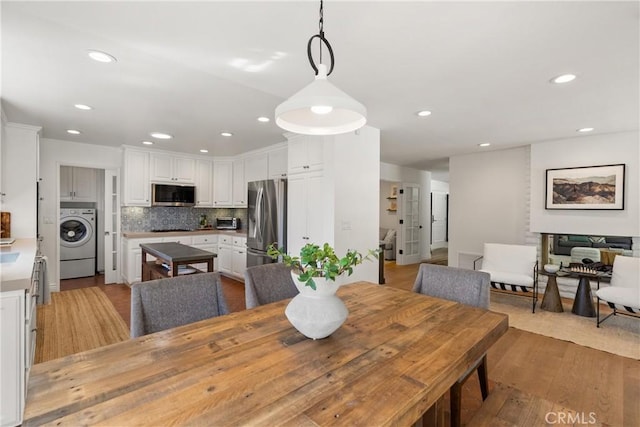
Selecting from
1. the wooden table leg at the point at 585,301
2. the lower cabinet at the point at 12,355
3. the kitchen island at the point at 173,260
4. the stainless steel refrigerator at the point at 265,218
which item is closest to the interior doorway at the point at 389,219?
the stainless steel refrigerator at the point at 265,218

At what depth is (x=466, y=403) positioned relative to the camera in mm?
2000

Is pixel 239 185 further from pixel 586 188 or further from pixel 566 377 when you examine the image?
pixel 586 188

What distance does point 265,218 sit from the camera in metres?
4.41

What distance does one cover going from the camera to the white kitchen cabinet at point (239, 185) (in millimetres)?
5719

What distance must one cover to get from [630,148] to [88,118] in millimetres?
6690

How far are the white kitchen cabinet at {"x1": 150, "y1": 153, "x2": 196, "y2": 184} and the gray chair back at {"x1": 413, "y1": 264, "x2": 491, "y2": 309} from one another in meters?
4.71

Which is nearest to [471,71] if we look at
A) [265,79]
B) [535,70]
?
[535,70]

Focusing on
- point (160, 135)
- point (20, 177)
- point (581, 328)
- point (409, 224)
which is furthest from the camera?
point (409, 224)

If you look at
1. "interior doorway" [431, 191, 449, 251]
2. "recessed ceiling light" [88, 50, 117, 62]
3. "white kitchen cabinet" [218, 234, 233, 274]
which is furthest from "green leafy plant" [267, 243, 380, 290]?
"interior doorway" [431, 191, 449, 251]

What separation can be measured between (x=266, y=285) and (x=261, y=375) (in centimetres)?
102

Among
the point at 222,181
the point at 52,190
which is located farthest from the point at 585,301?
the point at 52,190

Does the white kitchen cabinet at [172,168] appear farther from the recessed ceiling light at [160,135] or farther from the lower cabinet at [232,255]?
the lower cabinet at [232,255]

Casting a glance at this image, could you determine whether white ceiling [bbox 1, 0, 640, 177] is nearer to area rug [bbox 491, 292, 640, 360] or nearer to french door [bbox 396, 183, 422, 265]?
area rug [bbox 491, 292, 640, 360]

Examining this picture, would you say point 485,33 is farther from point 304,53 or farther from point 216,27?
point 216,27
